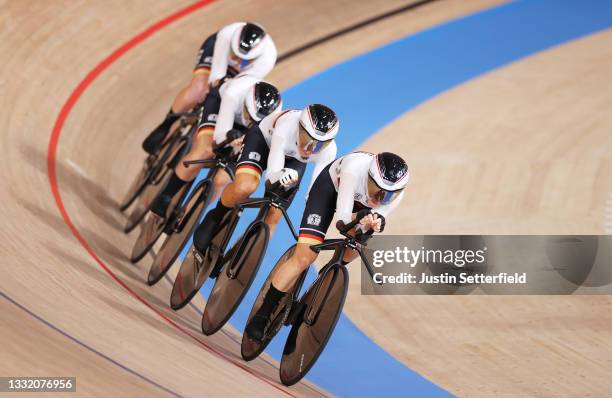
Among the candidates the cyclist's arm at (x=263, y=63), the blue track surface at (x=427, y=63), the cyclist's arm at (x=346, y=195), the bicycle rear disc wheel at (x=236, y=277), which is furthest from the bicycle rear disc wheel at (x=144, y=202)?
the cyclist's arm at (x=346, y=195)

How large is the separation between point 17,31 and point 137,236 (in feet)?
6.96

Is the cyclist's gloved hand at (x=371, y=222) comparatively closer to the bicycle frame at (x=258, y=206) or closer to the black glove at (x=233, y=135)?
the bicycle frame at (x=258, y=206)

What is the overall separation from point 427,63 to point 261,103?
4.74 meters

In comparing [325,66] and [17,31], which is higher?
[325,66]

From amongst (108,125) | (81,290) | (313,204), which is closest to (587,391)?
(313,204)

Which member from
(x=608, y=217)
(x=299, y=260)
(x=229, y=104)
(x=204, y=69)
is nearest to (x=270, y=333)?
(x=299, y=260)

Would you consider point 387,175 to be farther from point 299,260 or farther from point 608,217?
point 608,217

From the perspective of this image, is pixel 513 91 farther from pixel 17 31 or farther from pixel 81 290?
pixel 81 290

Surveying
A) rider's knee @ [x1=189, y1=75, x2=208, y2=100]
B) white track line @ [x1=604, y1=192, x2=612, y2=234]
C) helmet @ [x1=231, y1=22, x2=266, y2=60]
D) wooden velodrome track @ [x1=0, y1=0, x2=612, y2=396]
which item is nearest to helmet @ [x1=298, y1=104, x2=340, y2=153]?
wooden velodrome track @ [x1=0, y1=0, x2=612, y2=396]

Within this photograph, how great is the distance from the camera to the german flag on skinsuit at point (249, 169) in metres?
5.49

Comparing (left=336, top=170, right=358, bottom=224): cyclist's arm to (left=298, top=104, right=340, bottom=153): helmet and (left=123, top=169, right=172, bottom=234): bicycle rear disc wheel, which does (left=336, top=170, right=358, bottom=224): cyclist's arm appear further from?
(left=123, top=169, right=172, bottom=234): bicycle rear disc wheel

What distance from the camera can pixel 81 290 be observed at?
16.6ft

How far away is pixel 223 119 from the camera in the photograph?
229 inches

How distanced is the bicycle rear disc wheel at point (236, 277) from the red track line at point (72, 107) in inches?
7.3
